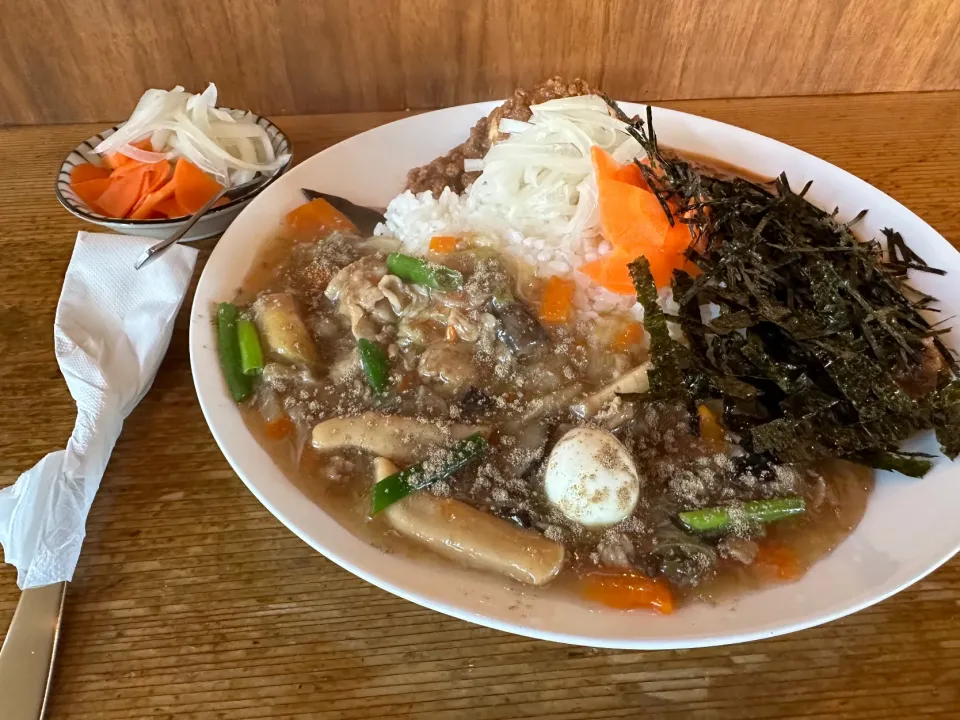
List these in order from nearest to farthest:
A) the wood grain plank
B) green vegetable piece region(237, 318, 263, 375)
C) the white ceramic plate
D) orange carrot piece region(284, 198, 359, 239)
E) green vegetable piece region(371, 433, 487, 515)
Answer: the white ceramic plate
green vegetable piece region(371, 433, 487, 515)
green vegetable piece region(237, 318, 263, 375)
orange carrot piece region(284, 198, 359, 239)
the wood grain plank

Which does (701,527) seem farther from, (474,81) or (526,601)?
(474,81)

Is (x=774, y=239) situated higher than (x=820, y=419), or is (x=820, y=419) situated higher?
(x=774, y=239)

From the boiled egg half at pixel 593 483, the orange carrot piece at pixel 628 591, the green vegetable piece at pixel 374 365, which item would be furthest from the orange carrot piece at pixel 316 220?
the orange carrot piece at pixel 628 591

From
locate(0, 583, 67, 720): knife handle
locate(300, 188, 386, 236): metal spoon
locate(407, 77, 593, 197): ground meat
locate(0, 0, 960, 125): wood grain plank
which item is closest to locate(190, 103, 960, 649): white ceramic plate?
locate(300, 188, 386, 236): metal spoon

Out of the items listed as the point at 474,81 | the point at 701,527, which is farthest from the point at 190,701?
the point at 474,81

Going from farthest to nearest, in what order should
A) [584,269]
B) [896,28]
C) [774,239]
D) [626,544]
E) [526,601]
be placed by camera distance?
[896,28] < [584,269] < [774,239] < [626,544] < [526,601]

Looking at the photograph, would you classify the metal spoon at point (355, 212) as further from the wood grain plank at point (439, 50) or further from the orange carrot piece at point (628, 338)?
the orange carrot piece at point (628, 338)

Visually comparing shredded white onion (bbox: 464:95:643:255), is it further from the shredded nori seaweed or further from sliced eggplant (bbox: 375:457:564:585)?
sliced eggplant (bbox: 375:457:564:585)
